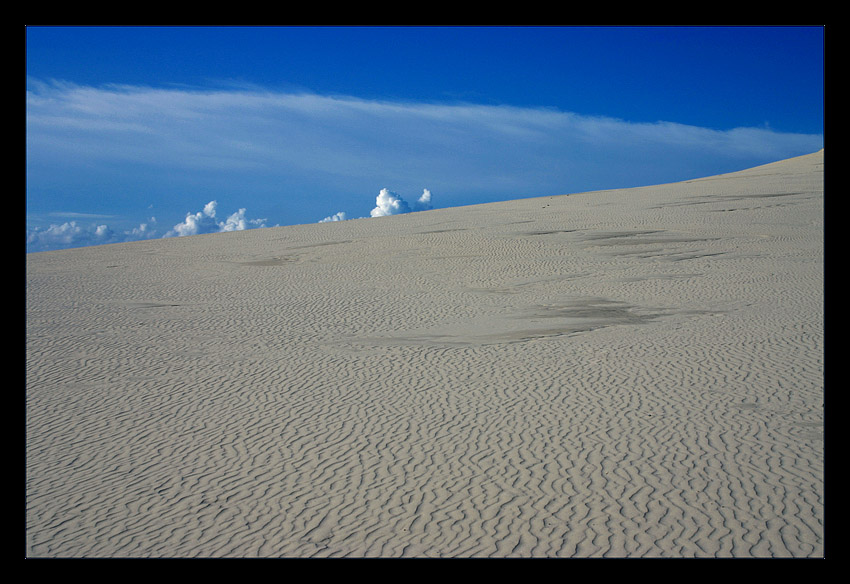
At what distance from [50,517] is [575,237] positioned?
22331mm

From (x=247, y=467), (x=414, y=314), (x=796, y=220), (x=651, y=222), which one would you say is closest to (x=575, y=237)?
(x=651, y=222)

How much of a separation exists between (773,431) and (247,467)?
21.6 feet

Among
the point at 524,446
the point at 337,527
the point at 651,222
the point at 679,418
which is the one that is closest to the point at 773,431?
the point at 679,418

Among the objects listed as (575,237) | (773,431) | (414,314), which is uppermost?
(575,237)

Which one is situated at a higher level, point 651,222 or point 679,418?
point 651,222

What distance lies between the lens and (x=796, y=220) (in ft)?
82.8

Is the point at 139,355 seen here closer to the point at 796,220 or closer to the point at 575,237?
the point at 575,237

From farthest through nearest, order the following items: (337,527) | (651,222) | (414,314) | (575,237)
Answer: (651,222), (575,237), (414,314), (337,527)

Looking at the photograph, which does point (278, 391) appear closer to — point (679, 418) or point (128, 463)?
point (128, 463)

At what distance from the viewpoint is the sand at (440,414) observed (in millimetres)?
5449

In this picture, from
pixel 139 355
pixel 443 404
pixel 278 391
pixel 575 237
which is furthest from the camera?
pixel 575 237

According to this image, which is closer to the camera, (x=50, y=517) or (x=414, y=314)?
(x=50, y=517)

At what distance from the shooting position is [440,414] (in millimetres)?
8320

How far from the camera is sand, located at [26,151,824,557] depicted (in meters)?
5.45
